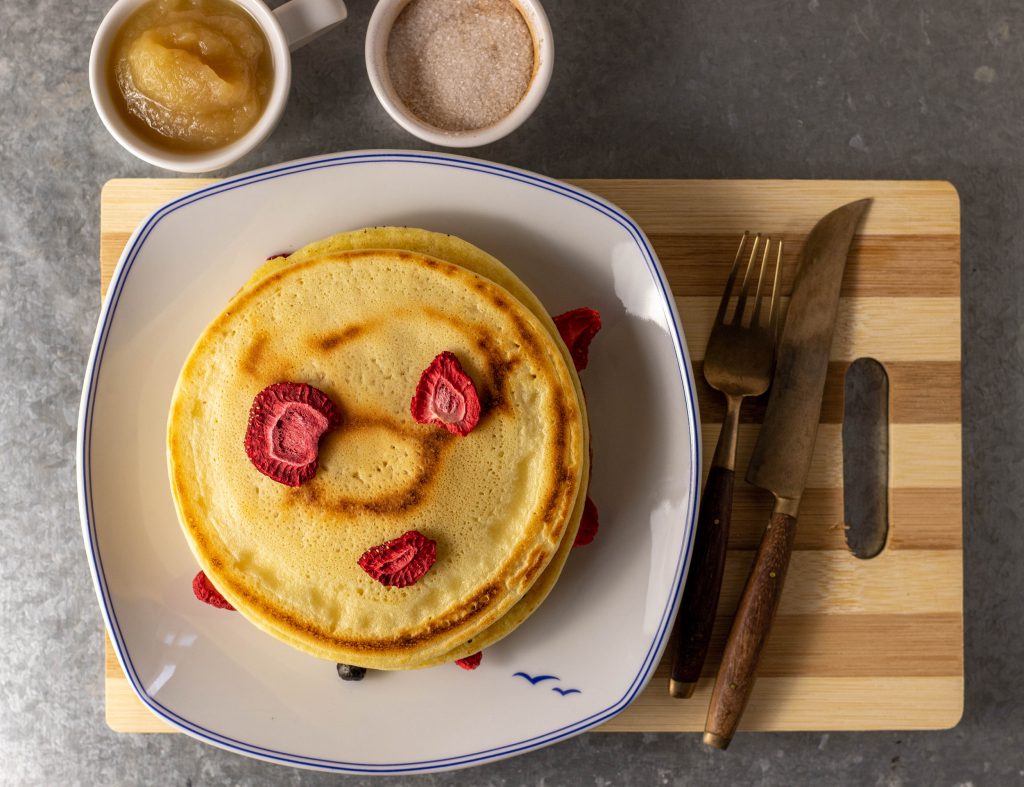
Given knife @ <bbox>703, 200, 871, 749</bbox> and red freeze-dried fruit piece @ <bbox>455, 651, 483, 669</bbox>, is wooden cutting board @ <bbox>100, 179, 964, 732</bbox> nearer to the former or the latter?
knife @ <bbox>703, 200, 871, 749</bbox>

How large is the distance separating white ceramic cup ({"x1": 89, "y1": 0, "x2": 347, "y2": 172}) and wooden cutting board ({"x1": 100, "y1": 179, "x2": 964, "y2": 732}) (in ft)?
0.81

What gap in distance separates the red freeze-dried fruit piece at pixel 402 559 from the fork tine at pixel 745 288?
2.37 ft

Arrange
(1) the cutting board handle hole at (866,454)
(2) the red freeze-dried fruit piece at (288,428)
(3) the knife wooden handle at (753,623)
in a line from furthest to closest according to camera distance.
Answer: (1) the cutting board handle hole at (866,454) → (3) the knife wooden handle at (753,623) → (2) the red freeze-dried fruit piece at (288,428)

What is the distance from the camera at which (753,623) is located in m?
1.62

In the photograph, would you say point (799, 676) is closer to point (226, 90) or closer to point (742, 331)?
point (742, 331)

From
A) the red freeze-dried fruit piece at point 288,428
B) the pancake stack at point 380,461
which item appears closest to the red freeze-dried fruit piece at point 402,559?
the pancake stack at point 380,461

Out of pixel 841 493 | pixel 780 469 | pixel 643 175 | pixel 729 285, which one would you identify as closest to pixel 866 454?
pixel 841 493

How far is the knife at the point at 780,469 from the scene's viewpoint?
163cm

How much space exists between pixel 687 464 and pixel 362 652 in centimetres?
66

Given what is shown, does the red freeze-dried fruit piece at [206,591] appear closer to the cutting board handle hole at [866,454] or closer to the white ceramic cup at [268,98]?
the white ceramic cup at [268,98]

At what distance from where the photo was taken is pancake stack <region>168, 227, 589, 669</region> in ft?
4.77

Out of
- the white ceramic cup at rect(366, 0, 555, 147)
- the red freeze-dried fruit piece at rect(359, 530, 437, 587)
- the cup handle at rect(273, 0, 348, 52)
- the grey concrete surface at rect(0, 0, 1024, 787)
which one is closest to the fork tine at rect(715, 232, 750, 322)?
the grey concrete surface at rect(0, 0, 1024, 787)

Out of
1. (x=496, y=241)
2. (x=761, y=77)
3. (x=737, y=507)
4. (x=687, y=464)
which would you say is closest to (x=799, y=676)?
(x=737, y=507)

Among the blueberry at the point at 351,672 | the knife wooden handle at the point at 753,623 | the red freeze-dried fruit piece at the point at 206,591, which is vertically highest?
the red freeze-dried fruit piece at the point at 206,591
